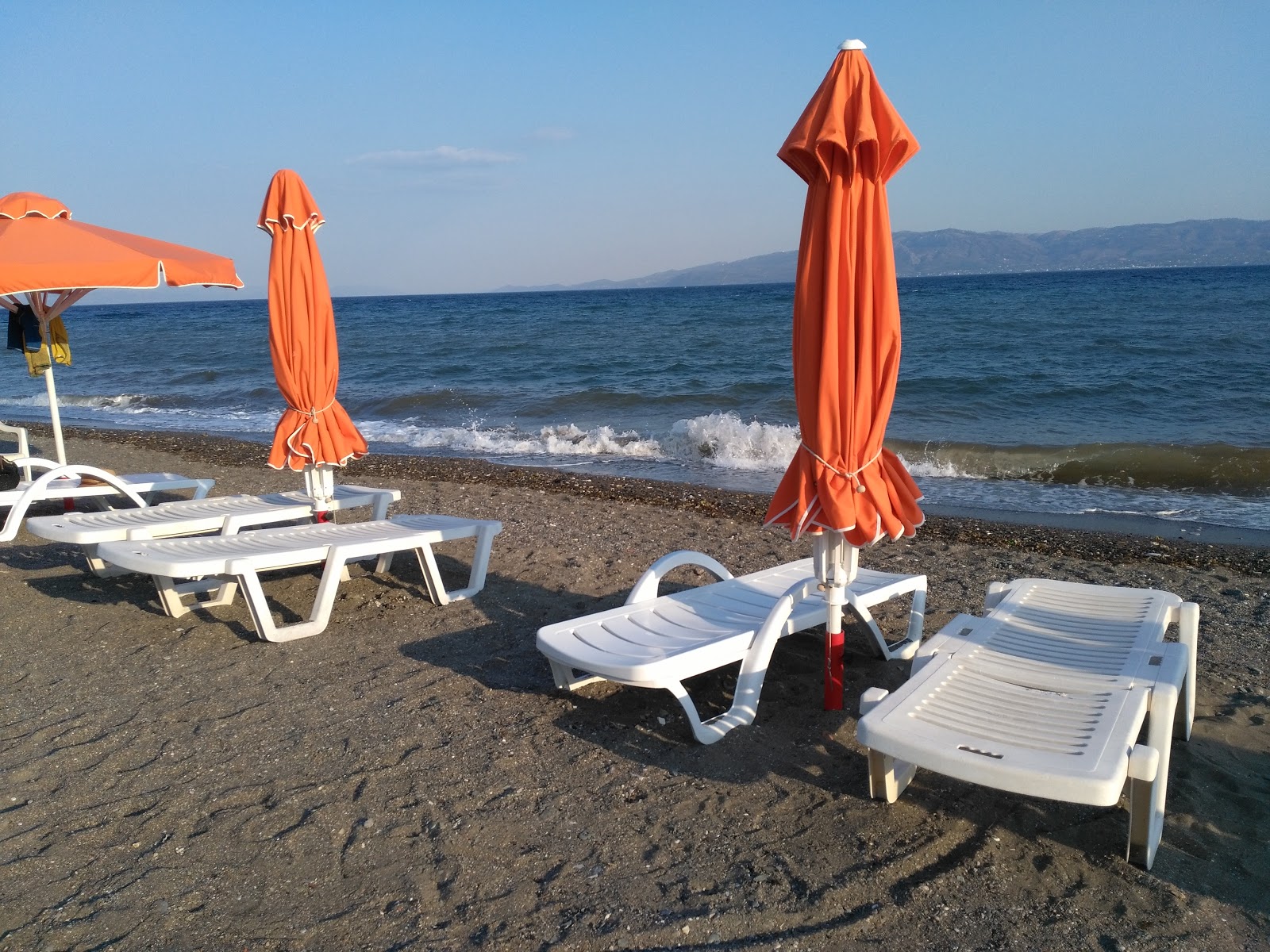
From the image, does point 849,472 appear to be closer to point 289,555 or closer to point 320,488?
point 289,555

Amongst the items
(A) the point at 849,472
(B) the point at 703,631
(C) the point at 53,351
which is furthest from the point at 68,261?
(A) the point at 849,472

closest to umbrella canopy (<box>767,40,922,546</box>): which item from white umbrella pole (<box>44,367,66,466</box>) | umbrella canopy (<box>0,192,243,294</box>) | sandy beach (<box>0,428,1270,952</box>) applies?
sandy beach (<box>0,428,1270,952</box>)

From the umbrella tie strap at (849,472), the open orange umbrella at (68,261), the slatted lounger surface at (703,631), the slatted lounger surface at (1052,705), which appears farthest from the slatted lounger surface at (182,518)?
the slatted lounger surface at (1052,705)

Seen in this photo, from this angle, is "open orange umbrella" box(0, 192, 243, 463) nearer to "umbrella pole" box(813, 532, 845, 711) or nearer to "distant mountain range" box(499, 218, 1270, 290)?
"umbrella pole" box(813, 532, 845, 711)

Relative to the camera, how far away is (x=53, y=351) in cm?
820

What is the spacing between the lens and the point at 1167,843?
297cm

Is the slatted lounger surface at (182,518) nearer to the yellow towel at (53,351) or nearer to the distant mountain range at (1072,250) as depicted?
the yellow towel at (53,351)

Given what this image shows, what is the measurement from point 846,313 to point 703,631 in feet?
4.93

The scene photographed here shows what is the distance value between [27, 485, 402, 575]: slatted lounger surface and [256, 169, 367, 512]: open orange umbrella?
46cm

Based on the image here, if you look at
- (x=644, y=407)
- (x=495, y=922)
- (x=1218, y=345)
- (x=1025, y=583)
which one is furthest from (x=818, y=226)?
(x=1218, y=345)

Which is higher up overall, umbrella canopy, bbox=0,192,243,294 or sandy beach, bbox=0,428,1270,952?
umbrella canopy, bbox=0,192,243,294

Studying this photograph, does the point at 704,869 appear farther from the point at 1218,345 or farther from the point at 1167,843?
the point at 1218,345

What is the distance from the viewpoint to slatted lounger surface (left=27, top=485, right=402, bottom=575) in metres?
5.46

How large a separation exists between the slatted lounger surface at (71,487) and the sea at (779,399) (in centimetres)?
575
